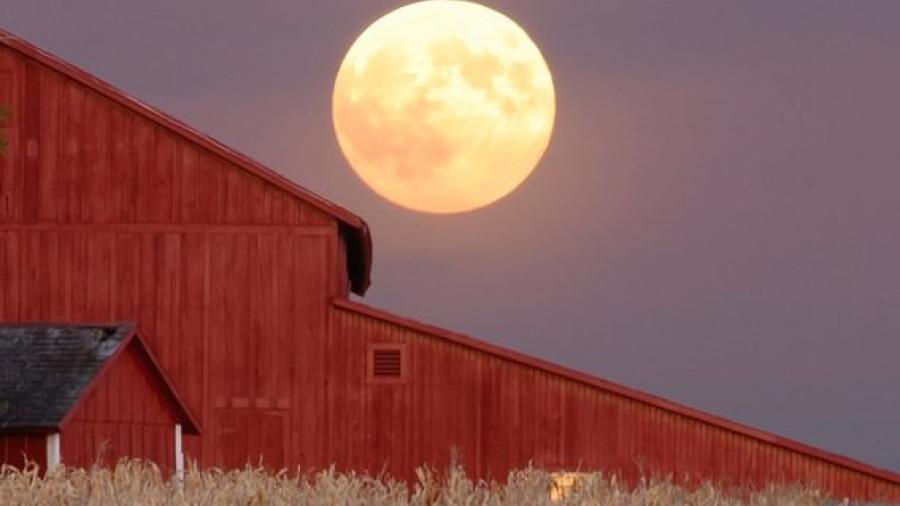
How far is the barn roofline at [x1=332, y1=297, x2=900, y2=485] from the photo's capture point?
149 feet

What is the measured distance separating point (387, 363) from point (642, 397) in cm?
518

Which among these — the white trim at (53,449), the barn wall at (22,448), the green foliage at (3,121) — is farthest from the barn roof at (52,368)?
the green foliage at (3,121)

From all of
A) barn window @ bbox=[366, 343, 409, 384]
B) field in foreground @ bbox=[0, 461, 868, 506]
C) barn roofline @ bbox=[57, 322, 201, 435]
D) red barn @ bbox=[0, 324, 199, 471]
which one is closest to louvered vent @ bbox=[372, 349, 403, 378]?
barn window @ bbox=[366, 343, 409, 384]

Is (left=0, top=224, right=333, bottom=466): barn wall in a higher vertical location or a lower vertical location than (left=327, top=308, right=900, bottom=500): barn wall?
higher

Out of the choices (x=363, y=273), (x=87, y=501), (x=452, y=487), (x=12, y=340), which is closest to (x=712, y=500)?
(x=452, y=487)

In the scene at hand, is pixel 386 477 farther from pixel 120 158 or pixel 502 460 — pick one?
pixel 120 158

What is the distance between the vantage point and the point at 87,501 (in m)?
21.6

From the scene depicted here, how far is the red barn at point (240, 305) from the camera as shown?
46.4m

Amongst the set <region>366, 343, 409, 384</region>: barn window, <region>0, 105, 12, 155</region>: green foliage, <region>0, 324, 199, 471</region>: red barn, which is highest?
<region>0, 105, 12, 155</region>: green foliage

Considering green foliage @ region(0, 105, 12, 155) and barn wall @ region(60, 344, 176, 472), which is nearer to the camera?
barn wall @ region(60, 344, 176, 472)

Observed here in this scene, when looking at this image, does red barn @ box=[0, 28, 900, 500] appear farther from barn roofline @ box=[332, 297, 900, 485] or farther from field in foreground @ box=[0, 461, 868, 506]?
field in foreground @ box=[0, 461, 868, 506]

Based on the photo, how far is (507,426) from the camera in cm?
4647

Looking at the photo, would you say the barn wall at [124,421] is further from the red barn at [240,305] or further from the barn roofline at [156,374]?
the red barn at [240,305]

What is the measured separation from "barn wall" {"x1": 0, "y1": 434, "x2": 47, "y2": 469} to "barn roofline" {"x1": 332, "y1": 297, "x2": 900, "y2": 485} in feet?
28.7
